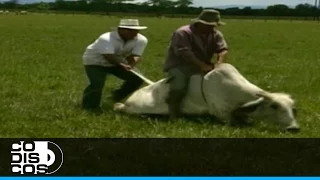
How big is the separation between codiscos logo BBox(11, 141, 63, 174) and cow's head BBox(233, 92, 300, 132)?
2634 millimetres

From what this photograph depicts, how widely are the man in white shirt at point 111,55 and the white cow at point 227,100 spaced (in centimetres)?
71

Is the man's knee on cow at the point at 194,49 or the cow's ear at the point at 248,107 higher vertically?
the man's knee on cow at the point at 194,49

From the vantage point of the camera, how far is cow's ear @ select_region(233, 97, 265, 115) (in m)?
8.77

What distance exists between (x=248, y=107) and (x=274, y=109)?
1.10ft

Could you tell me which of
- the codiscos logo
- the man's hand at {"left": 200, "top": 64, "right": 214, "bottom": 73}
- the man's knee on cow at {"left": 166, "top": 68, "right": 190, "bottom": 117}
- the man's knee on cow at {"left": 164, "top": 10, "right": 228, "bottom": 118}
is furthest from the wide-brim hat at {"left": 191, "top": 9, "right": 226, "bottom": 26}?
the codiscos logo

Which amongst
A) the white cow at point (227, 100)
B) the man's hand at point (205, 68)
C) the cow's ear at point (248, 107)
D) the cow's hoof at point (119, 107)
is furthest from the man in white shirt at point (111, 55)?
the cow's ear at point (248, 107)

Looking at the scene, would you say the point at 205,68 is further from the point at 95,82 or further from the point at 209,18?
the point at 95,82

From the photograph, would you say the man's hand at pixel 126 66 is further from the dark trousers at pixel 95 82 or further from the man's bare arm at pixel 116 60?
the dark trousers at pixel 95 82

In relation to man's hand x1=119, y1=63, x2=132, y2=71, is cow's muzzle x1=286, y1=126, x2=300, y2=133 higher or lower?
lower

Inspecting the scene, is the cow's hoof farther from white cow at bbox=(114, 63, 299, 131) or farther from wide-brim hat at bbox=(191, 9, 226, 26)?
wide-brim hat at bbox=(191, 9, 226, 26)

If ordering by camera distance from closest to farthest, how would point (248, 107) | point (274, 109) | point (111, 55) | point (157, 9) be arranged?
point (274, 109) → point (248, 107) → point (111, 55) → point (157, 9)

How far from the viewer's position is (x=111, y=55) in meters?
10.1

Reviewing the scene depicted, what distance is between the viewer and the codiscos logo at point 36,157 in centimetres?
639

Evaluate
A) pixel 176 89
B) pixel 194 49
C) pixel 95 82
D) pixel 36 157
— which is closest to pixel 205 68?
pixel 194 49
